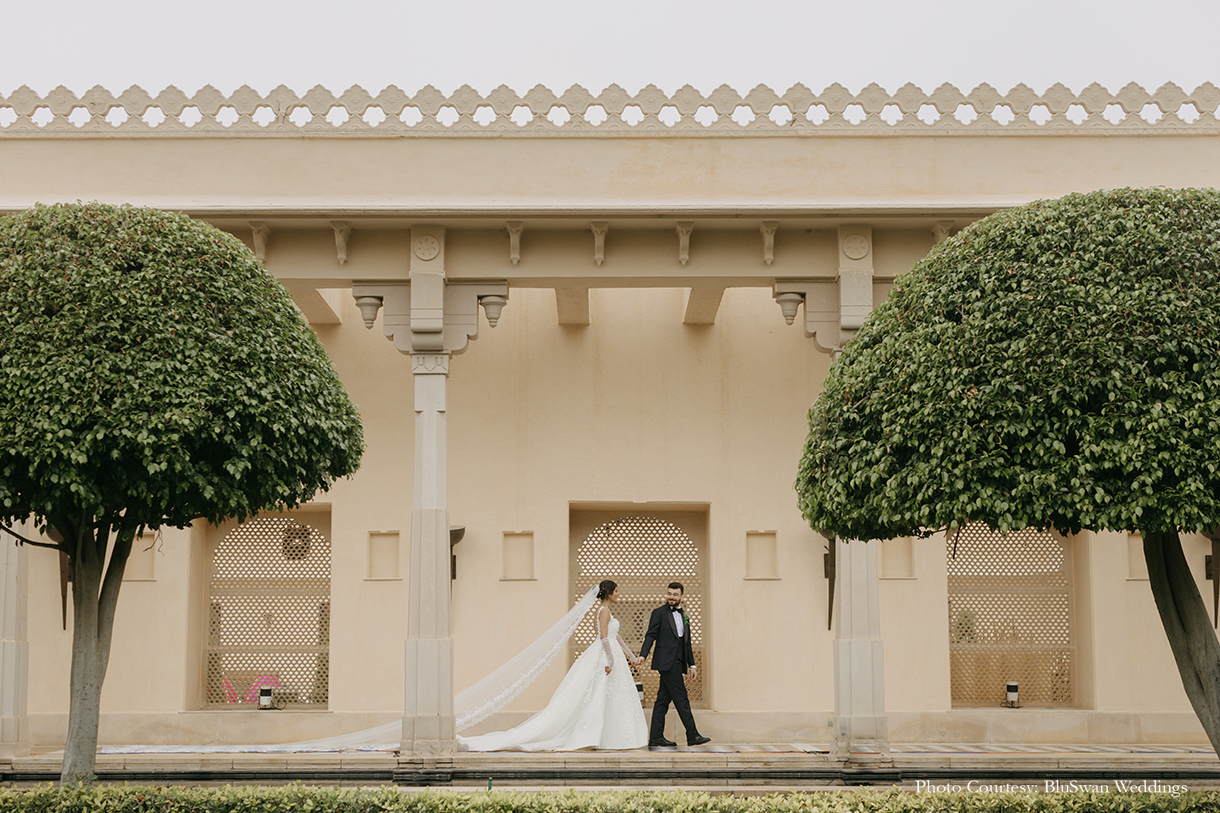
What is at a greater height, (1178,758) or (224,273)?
(224,273)

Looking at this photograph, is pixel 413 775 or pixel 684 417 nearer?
pixel 413 775

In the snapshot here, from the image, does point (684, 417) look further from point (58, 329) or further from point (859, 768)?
point (58, 329)

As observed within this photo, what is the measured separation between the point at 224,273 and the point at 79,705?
2.56m

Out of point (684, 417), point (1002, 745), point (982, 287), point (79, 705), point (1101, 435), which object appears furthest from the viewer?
point (684, 417)

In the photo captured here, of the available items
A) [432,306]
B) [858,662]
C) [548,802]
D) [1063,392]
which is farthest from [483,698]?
[1063,392]

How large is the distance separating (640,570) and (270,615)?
13.1ft

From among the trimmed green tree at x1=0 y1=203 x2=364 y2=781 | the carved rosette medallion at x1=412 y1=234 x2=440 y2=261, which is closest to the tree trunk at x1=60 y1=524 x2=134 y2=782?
the trimmed green tree at x1=0 y1=203 x2=364 y2=781

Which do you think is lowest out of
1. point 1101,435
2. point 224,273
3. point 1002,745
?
point 1002,745

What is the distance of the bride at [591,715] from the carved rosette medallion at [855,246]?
3997mm

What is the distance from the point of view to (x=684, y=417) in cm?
1235

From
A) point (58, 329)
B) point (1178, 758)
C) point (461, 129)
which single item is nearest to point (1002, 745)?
point (1178, 758)

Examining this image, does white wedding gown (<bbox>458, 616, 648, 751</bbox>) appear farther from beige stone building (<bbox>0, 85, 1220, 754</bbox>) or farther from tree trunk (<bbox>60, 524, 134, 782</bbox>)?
tree trunk (<bbox>60, 524, 134, 782</bbox>)

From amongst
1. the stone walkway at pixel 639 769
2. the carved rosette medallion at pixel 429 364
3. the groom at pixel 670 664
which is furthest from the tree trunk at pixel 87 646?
the groom at pixel 670 664

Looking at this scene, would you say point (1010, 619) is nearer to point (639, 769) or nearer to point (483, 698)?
point (639, 769)
